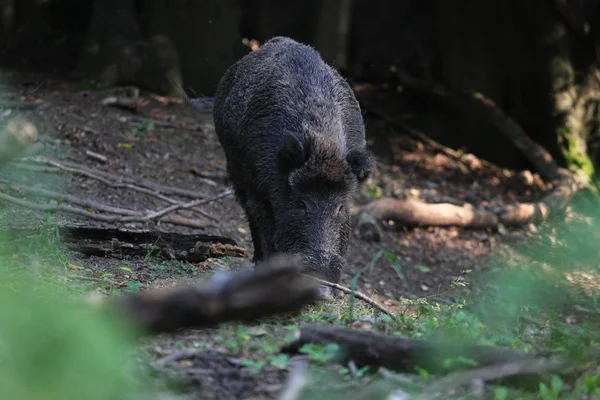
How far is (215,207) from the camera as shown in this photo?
30.0ft

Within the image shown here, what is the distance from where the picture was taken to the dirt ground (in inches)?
302

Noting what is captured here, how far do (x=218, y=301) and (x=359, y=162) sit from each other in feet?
11.4

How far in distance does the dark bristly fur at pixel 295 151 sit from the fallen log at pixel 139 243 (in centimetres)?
44

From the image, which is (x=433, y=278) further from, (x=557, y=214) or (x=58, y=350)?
(x=58, y=350)

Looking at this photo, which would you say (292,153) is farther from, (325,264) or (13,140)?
(13,140)

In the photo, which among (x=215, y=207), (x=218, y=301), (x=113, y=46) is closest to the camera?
(x=218, y=301)

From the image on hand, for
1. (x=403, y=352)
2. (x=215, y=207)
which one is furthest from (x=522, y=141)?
(x=403, y=352)

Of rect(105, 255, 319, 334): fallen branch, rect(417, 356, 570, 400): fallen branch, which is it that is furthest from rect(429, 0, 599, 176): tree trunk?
rect(105, 255, 319, 334): fallen branch

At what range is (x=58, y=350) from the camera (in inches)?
82.5

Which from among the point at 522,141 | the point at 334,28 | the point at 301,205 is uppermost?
the point at 334,28

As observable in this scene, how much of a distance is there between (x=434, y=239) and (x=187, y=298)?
728cm

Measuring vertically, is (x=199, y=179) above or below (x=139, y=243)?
above

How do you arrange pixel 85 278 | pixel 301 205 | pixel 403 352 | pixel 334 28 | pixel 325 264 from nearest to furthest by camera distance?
1. pixel 403 352
2. pixel 85 278
3. pixel 325 264
4. pixel 301 205
5. pixel 334 28

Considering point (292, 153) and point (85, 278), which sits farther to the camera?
point (292, 153)
